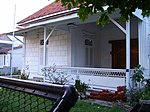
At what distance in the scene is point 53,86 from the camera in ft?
3.84

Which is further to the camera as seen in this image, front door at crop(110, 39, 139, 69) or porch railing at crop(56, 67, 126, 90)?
front door at crop(110, 39, 139, 69)

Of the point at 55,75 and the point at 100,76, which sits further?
the point at 55,75

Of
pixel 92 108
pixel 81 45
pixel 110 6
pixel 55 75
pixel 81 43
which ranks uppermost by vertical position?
pixel 81 43

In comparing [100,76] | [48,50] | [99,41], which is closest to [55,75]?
[48,50]

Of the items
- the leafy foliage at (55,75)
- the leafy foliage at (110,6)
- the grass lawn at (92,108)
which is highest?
the leafy foliage at (110,6)

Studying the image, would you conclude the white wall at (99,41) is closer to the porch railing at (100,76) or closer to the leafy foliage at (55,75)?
the leafy foliage at (55,75)

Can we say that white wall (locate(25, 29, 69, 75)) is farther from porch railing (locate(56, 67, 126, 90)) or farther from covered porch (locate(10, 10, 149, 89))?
porch railing (locate(56, 67, 126, 90))

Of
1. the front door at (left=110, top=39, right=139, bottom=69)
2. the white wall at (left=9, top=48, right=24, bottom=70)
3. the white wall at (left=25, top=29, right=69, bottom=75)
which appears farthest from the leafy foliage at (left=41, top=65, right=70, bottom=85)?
the white wall at (left=9, top=48, right=24, bottom=70)

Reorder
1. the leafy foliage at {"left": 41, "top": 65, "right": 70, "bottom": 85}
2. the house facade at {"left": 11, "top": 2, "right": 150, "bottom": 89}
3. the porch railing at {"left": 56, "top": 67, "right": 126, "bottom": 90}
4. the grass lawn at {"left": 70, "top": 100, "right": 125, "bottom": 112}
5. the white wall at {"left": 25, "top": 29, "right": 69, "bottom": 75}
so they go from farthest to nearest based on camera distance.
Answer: the white wall at {"left": 25, "top": 29, "right": 69, "bottom": 75}, the house facade at {"left": 11, "top": 2, "right": 150, "bottom": 89}, the leafy foliage at {"left": 41, "top": 65, "right": 70, "bottom": 85}, the porch railing at {"left": 56, "top": 67, "right": 126, "bottom": 90}, the grass lawn at {"left": 70, "top": 100, "right": 125, "bottom": 112}

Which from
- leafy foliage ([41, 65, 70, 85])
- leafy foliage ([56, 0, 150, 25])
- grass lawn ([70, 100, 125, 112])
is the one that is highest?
leafy foliage ([56, 0, 150, 25])

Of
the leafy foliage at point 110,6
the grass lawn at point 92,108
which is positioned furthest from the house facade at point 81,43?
the leafy foliage at point 110,6

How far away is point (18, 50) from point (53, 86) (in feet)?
107

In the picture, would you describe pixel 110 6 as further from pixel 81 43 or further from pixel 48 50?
pixel 48 50

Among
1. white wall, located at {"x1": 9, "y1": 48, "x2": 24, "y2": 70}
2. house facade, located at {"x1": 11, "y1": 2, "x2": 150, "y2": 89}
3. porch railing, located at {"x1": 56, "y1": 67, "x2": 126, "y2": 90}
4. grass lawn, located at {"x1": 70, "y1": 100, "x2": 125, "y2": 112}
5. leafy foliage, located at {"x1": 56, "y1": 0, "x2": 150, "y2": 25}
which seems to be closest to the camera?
leafy foliage, located at {"x1": 56, "y1": 0, "x2": 150, "y2": 25}
